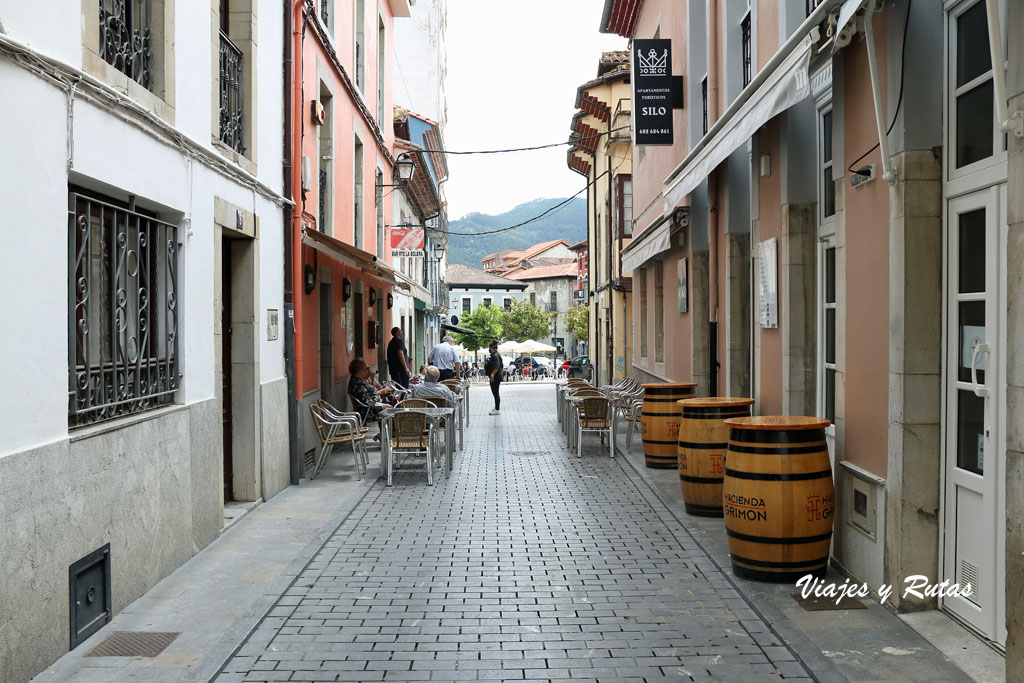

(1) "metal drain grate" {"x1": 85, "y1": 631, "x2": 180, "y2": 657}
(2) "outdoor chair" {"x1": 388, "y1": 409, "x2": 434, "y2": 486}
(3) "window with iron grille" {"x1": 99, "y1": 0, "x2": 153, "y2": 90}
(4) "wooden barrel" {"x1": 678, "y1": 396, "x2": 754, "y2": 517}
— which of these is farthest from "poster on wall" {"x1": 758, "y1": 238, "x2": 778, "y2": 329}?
(1) "metal drain grate" {"x1": 85, "y1": 631, "x2": 180, "y2": 657}

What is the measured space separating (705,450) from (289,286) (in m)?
4.96

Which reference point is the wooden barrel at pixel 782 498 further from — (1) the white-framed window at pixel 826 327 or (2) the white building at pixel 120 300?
(2) the white building at pixel 120 300

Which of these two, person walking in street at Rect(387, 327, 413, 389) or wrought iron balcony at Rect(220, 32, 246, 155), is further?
person walking in street at Rect(387, 327, 413, 389)

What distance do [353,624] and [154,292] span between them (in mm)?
2721

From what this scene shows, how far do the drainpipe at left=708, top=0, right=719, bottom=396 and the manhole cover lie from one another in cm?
Answer: 565

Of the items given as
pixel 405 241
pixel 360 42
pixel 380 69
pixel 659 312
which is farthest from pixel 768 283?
pixel 380 69

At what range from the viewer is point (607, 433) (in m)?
12.7

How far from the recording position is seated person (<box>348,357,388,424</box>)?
501 inches

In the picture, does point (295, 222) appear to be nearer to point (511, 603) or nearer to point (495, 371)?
point (511, 603)

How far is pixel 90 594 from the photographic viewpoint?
4.88 meters

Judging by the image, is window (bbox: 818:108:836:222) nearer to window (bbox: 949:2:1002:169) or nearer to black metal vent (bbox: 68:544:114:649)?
window (bbox: 949:2:1002:169)

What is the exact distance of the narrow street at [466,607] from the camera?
4410mm

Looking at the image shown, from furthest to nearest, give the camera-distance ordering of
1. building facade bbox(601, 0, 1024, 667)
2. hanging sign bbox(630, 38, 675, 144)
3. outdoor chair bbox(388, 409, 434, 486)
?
hanging sign bbox(630, 38, 675, 144)
outdoor chair bbox(388, 409, 434, 486)
building facade bbox(601, 0, 1024, 667)

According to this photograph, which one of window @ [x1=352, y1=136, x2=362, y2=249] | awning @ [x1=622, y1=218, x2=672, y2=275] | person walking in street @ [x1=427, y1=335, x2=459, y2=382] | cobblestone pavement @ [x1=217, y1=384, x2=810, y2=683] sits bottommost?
cobblestone pavement @ [x1=217, y1=384, x2=810, y2=683]
